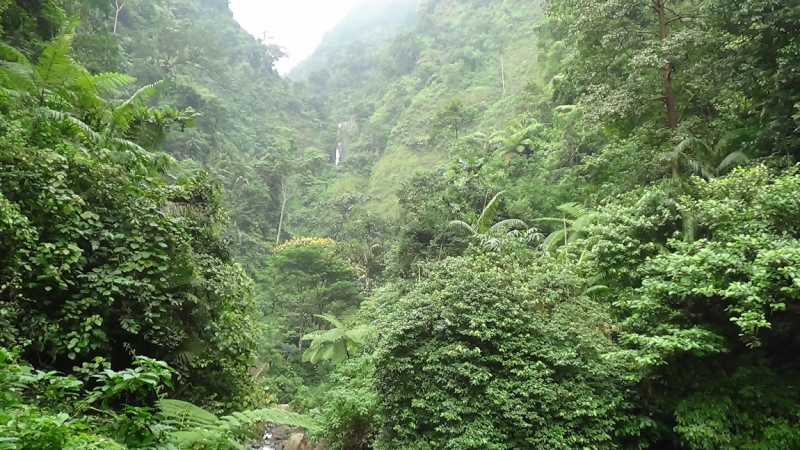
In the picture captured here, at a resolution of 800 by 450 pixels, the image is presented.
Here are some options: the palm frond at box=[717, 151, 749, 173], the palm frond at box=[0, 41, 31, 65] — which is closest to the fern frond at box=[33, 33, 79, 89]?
the palm frond at box=[0, 41, 31, 65]

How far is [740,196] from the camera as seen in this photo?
242 inches

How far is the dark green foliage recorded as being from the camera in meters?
5.84

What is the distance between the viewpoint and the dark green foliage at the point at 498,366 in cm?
584

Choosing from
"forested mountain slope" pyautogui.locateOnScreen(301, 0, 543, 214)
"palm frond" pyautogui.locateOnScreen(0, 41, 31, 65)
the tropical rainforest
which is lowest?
the tropical rainforest

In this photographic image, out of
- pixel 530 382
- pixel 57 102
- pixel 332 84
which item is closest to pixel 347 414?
pixel 530 382

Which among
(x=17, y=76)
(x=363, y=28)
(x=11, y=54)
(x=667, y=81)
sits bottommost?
(x=17, y=76)

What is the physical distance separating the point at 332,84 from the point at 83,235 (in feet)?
188

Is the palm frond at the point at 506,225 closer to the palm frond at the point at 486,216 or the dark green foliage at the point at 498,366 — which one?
the palm frond at the point at 486,216

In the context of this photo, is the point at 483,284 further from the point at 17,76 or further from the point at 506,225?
the point at 17,76

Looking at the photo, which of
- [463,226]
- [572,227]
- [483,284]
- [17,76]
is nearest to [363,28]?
[463,226]

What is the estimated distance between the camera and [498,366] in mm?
6438

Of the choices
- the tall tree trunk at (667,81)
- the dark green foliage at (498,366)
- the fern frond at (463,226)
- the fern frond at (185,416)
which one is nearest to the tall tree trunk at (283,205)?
the fern frond at (463,226)

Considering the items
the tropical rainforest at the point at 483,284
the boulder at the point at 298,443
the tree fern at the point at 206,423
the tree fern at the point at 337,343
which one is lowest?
the boulder at the point at 298,443

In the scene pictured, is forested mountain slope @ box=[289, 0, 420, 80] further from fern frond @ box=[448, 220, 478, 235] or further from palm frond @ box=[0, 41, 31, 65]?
palm frond @ box=[0, 41, 31, 65]
